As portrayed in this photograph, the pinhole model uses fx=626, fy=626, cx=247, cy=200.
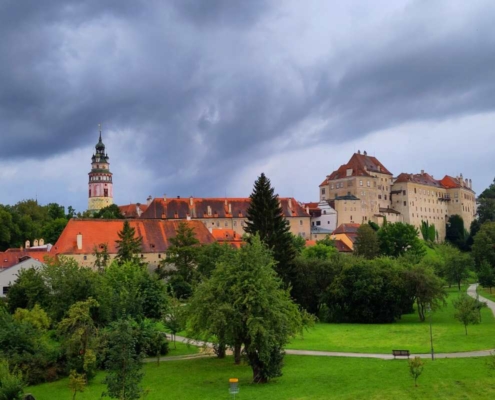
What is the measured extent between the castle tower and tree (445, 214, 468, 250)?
9366 centimetres

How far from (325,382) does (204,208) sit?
292 ft

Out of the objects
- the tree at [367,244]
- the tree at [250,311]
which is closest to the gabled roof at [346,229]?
the tree at [367,244]

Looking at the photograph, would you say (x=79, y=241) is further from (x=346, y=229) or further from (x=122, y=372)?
(x=346, y=229)

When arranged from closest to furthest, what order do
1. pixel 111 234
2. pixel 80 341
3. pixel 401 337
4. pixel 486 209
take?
pixel 80 341 → pixel 401 337 → pixel 111 234 → pixel 486 209

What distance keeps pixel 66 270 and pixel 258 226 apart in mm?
21507

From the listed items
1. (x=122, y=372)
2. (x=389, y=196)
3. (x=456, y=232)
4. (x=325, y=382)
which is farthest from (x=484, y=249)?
(x=122, y=372)

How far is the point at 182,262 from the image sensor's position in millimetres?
74062

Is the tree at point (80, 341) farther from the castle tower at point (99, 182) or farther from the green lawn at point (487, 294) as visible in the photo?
the castle tower at point (99, 182)

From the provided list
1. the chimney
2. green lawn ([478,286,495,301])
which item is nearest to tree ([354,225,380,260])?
green lawn ([478,286,495,301])

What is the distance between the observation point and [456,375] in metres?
30.4

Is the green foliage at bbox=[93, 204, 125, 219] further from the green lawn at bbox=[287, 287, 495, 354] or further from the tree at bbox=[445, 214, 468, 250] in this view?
the tree at bbox=[445, 214, 468, 250]

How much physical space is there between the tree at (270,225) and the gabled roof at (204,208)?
4856 centimetres

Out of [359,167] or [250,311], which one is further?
[359,167]

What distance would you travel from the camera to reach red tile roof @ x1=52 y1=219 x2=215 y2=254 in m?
80.9
